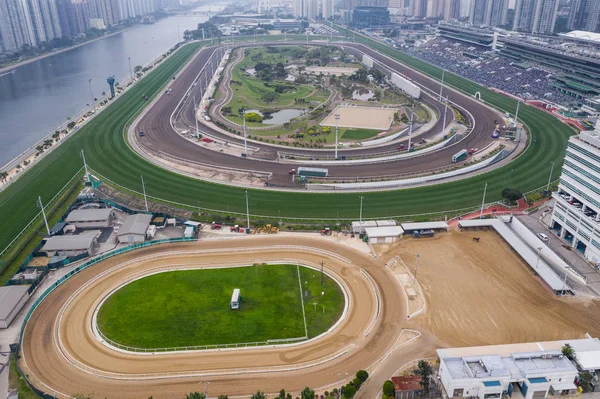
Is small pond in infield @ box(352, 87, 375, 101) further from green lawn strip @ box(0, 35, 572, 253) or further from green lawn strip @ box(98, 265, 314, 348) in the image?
green lawn strip @ box(98, 265, 314, 348)

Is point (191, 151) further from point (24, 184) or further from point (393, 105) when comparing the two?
point (393, 105)

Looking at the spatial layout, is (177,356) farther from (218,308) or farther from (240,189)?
(240,189)

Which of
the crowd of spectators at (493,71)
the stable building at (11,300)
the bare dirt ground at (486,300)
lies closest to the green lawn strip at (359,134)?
the bare dirt ground at (486,300)

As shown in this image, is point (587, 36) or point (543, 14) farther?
point (543, 14)

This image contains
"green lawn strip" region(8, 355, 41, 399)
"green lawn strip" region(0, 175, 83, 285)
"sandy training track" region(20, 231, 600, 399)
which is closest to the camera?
"green lawn strip" region(8, 355, 41, 399)

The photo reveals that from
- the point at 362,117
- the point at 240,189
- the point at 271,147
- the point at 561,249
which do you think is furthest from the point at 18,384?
the point at 362,117

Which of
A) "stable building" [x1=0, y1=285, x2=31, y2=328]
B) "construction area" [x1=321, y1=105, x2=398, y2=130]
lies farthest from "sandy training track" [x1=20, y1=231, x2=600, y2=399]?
"construction area" [x1=321, y1=105, x2=398, y2=130]
